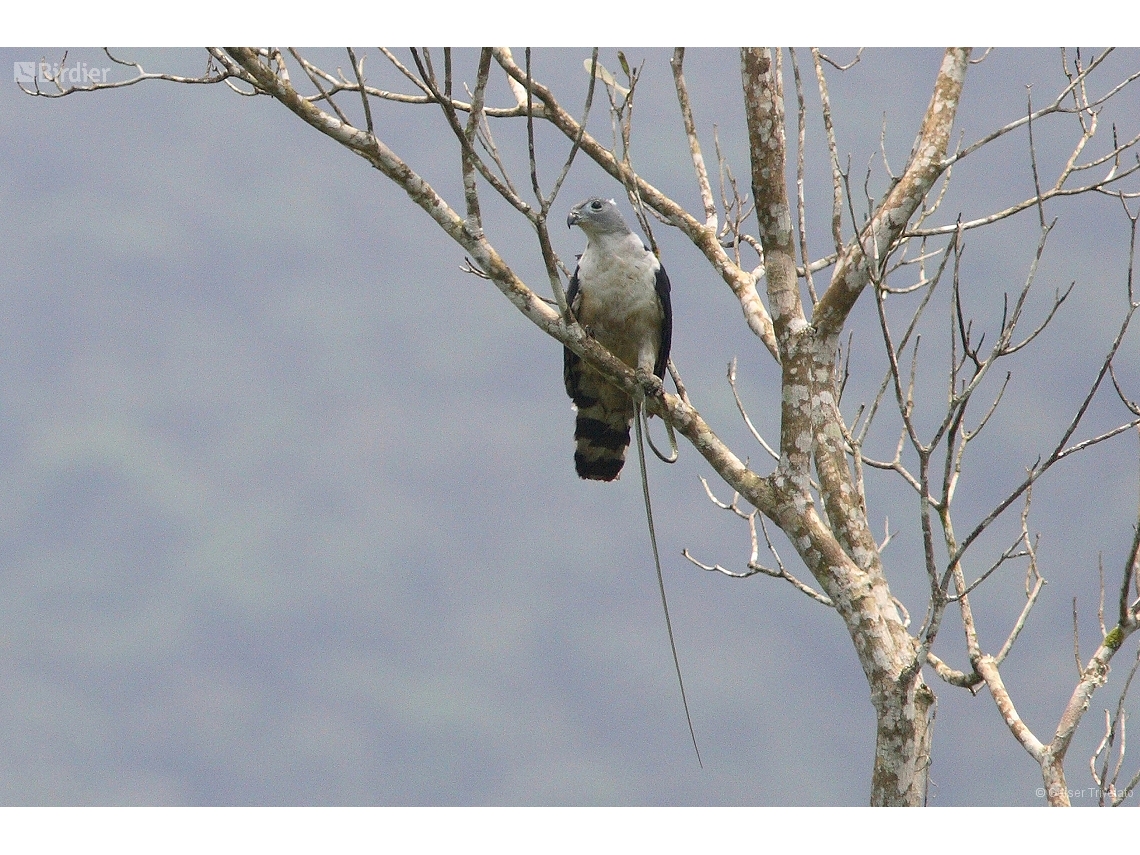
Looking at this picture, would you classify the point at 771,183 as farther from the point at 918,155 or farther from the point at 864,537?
the point at 864,537

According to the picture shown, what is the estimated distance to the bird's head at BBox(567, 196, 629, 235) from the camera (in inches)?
251

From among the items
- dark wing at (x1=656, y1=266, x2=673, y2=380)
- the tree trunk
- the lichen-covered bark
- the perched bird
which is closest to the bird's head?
the perched bird

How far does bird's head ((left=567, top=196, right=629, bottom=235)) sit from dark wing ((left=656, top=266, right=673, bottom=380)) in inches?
13.6

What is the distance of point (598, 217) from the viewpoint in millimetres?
6367

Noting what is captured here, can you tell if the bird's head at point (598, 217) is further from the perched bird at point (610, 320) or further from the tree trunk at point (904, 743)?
the tree trunk at point (904, 743)

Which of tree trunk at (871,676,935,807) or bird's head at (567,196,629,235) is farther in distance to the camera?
bird's head at (567,196,629,235)

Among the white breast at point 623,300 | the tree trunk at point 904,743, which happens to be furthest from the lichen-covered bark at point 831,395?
the white breast at point 623,300

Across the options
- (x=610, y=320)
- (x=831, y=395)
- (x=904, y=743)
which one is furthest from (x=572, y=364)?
(x=904, y=743)

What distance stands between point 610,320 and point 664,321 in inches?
12.1

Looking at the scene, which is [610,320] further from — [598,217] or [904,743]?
[904,743]

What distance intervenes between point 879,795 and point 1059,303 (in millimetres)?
2127

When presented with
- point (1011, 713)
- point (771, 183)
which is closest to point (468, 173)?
point (771, 183)

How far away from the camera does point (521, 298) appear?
195 inches

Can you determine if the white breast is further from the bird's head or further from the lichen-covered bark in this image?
the lichen-covered bark
